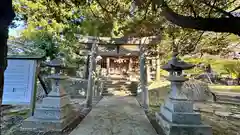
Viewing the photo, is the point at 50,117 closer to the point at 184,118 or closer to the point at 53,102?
the point at 53,102

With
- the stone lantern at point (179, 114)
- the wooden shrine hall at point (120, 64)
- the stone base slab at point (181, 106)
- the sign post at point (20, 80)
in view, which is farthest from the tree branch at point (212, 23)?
the wooden shrine hall at point (120, 64)

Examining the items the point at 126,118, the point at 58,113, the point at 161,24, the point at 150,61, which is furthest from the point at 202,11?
the point at 150,61

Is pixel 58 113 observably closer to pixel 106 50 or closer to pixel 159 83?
pixel 106 50

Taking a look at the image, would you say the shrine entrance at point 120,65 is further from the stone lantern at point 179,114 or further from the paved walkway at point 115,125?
the stone lantern at point 179,114

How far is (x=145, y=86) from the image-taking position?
22.8 feet

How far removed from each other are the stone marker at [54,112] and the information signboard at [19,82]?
1.12 ft

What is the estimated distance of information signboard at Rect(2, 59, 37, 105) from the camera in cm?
403

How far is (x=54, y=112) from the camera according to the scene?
409cm

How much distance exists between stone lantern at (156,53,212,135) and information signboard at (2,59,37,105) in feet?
9.40

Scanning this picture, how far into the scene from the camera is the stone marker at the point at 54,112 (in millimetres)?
3971

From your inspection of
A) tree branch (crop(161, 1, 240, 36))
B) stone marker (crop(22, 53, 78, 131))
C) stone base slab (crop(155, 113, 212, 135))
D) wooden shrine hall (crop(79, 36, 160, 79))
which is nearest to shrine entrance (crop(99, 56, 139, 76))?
wooden shrine hall (crop(79, 36, 160, 79))

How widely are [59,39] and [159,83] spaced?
5242mm

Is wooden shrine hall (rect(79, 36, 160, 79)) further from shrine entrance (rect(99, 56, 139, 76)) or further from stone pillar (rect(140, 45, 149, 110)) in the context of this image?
shrine entrance (rect(99, 56, 139, 76))

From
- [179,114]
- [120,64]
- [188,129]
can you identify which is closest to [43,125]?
[179,114]
